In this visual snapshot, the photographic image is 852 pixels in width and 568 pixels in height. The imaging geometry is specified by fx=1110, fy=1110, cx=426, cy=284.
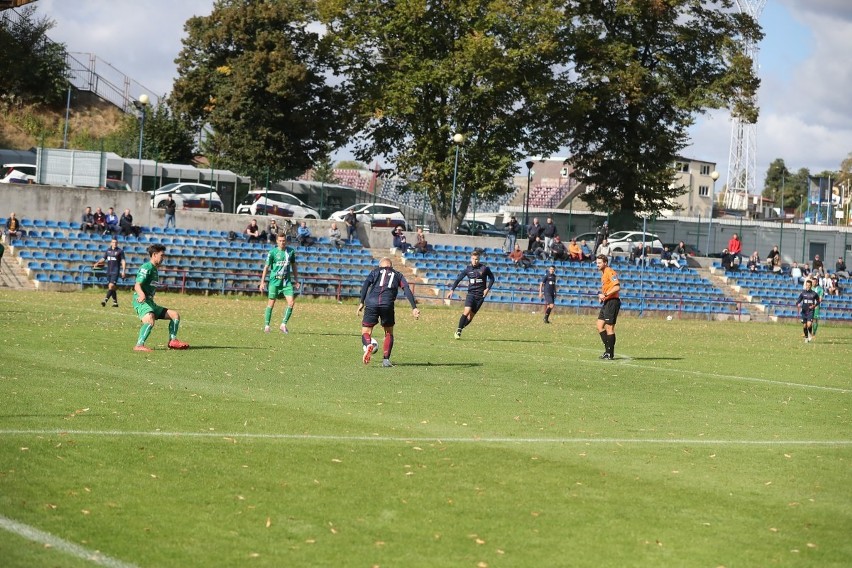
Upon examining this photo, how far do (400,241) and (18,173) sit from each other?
16106 mm

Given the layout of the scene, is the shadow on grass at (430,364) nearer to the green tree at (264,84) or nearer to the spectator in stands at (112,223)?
the spectator in stands at (112,223)

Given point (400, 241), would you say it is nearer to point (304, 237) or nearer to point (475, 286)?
point (304, 237)

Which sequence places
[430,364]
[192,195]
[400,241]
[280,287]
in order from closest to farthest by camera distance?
1. [430,364]
2. [280,287]
3. [400,241]
4. [192,195]

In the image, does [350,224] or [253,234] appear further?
[350,224]

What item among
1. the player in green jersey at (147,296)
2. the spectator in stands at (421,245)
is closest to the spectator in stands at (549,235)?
the spectator in stands at (421,245)

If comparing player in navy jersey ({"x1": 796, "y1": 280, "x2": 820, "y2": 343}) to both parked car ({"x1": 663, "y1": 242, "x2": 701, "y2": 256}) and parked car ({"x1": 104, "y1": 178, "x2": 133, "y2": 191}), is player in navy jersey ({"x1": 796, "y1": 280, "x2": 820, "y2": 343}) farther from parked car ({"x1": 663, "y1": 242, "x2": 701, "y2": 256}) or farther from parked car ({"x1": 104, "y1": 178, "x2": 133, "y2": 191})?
parked car ({"x1": 104, "y1": 178, "x2": 133, "y2": 191})

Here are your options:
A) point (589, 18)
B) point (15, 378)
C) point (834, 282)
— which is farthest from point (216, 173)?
point (15, 378)

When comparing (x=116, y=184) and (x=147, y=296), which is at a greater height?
(x=116, y=184)

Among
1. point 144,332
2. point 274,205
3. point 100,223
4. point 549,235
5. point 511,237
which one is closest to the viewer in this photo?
point 144,332

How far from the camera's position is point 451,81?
54.5 metres

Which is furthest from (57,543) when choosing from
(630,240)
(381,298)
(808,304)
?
(630,240)

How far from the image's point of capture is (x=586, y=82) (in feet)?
193

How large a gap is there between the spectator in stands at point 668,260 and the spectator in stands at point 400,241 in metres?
13.3

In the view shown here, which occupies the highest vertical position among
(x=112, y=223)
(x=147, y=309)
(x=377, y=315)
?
(x=112, y=223)
